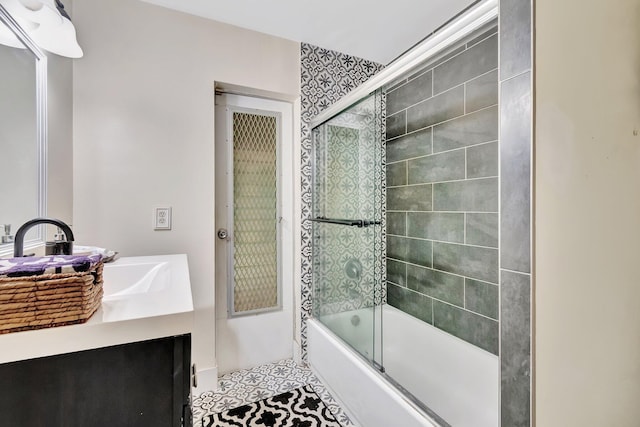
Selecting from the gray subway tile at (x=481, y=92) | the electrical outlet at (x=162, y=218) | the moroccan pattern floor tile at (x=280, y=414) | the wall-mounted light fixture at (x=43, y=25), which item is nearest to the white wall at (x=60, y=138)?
the wall-mounted light fixture at (x=43, y=25)

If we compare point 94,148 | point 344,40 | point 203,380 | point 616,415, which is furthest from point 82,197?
point 616,415

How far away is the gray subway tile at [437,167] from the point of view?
1739mm

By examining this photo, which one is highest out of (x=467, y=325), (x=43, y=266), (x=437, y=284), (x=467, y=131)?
(x=467, y=131)

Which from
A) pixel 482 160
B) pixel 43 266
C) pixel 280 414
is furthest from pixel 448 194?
pixel 43 266

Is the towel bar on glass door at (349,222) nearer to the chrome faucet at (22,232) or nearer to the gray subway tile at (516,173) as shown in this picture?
the gray subway tile at (516,173)

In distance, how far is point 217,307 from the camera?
203 centimetres

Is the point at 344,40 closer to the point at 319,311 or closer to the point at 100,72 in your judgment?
the point at 100,72

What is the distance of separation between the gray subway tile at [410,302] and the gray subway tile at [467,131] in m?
1.02

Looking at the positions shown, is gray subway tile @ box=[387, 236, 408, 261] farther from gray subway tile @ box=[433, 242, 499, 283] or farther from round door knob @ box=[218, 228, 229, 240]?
round door knob @ box=[218, 228, 229, 240]

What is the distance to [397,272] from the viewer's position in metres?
2.25

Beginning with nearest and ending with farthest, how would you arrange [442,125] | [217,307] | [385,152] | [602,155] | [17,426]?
[17,426] < [602,155] < [442,125] < [217,307] < [385,152]

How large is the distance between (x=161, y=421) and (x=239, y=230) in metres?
1.51

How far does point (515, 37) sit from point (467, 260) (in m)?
1.24

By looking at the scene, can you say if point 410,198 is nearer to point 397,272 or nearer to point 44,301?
point 397,272
